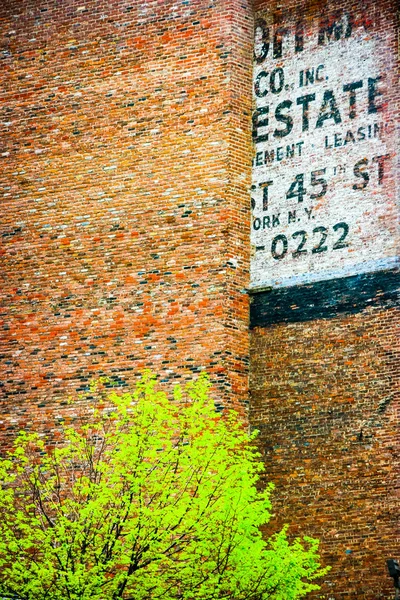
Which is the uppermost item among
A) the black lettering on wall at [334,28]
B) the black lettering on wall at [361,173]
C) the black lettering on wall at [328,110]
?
the black lettering on wall at [334,28]

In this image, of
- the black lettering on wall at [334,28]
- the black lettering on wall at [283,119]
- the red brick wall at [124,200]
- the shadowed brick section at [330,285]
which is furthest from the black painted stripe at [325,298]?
the black lettering on wall at [334,28]

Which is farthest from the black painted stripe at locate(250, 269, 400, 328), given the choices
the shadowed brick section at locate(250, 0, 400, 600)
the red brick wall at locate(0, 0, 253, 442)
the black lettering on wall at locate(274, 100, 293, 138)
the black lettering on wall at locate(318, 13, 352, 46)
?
the black lettering on wall at locate(318, 13, 352, 46)

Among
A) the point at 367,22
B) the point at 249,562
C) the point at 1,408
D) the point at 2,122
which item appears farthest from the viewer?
the point at 2,122

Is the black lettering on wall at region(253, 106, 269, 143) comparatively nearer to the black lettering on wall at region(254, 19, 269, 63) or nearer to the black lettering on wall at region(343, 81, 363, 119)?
the black lettering on wall at region(254, 19, 269, 63)

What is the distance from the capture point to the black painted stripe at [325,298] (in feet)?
70.0

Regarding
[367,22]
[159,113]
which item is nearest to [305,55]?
[367,22]

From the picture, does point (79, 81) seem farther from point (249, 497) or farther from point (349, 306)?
point (249, 497)

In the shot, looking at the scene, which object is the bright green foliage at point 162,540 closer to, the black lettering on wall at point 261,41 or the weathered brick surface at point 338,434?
the weathered brick surface at point 338,434

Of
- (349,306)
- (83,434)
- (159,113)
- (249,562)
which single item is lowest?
(249,562)

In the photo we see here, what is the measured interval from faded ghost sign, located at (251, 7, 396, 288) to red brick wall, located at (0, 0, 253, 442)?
0.43 meters

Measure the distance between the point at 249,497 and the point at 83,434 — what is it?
5022mm

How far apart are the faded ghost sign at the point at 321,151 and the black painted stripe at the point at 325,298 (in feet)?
0.60

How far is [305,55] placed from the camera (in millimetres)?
23469

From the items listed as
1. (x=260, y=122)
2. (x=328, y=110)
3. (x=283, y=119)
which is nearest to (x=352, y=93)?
(x=328, y=110)
